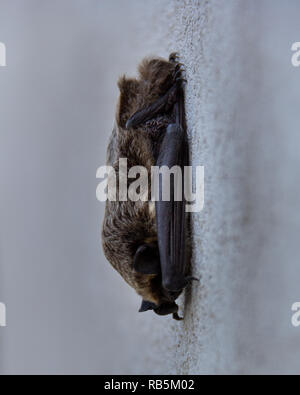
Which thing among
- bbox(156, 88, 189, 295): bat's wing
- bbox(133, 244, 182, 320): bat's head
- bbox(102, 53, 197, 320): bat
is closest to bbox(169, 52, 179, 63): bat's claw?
bbox(102, 53, 197, 320): bat

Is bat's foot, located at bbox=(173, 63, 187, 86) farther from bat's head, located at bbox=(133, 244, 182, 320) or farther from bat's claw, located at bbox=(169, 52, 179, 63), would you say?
bat's head, located at bbox=(133, 244, 182, 320)

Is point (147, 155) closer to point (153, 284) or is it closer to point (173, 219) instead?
point (173, 219)

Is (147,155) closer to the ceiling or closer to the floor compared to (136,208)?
closer to the ceiling

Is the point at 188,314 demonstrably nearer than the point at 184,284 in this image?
No

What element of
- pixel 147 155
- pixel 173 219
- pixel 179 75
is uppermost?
pixel 179 75

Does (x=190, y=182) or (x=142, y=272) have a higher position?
(x=190, y=182)

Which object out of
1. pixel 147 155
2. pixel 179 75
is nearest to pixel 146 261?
pixel 147 155

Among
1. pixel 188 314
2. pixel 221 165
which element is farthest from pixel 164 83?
pixel 188 314
